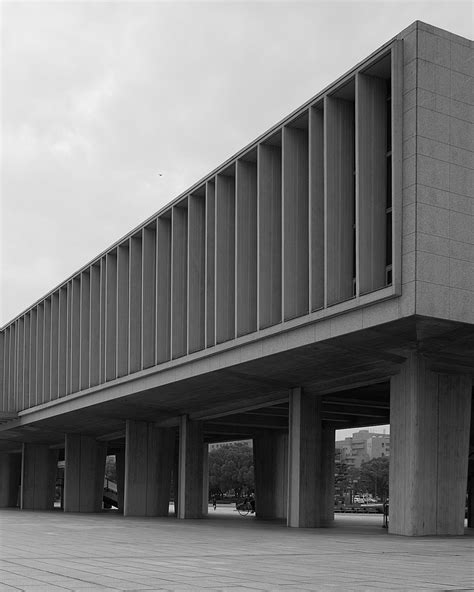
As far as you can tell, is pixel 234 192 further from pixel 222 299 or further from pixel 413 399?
pixel 413 399

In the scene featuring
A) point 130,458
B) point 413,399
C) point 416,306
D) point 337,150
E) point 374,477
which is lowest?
point 374,477

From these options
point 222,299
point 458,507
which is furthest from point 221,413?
point 458,507

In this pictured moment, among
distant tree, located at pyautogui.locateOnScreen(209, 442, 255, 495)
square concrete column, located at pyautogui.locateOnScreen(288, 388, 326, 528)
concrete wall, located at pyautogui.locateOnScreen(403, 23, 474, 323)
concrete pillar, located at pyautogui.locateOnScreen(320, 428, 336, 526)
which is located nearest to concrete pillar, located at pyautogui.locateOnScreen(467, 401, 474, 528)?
concrete pillar, located at pyautogui.locateOnScreen(320, 428, 336, 526)

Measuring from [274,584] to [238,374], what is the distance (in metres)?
21.3

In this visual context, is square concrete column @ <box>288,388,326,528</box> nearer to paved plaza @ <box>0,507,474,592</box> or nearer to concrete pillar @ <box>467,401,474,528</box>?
paved plaza @ <box>0,507,474,592</box>

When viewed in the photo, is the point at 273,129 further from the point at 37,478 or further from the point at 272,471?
the point at 37,478

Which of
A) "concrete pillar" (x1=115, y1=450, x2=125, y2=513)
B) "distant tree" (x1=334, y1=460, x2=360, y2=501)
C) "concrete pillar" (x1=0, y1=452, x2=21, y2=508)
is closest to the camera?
"concrete pillar" (x1=115, y1=450, x2=125, y2=513)

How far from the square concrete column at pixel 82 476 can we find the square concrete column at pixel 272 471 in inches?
494

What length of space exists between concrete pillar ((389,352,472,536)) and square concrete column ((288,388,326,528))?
5.43m

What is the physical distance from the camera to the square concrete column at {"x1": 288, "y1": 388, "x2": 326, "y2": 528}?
32656 millimetres

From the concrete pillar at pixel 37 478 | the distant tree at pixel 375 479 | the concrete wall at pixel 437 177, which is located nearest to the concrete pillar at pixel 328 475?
the concrete wall at pixel 437 177

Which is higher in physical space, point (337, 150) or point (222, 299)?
point (337, 150)

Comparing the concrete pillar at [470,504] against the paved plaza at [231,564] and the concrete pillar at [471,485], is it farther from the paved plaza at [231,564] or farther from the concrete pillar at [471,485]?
the paved plaza at [231,564]

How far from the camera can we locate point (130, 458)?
4681 centimetres
